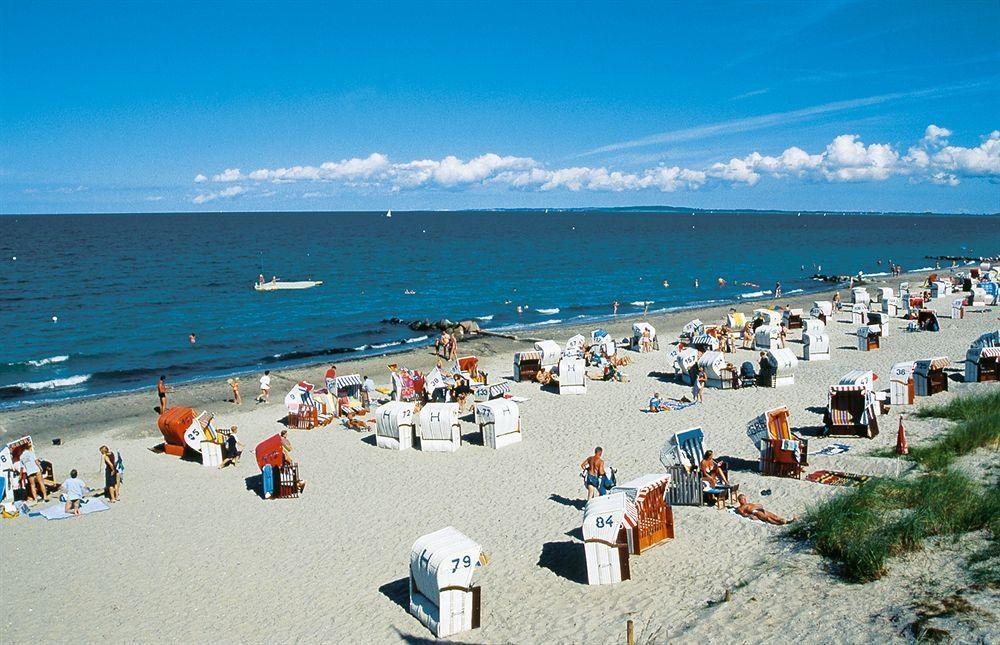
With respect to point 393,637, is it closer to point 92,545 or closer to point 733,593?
point 733,593

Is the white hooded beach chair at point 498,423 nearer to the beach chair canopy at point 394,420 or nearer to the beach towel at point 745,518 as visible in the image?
the beach chair canopy at point 394,420

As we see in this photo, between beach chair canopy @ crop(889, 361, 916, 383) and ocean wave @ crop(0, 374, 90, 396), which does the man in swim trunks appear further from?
ocean wave @ crop(0, 374, 90, 396)

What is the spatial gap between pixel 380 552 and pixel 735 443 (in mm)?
8551

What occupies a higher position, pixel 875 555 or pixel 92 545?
pixel 875 555

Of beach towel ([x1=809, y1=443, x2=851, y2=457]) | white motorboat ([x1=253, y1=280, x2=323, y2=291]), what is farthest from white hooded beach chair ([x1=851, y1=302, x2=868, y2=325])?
white motorboat ([x1=253, y1=280, x2=323, y2=291])

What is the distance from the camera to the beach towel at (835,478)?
42.2 feet

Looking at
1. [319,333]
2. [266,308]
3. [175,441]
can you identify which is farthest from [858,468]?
[266,308]

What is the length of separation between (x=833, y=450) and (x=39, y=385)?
28375 mm

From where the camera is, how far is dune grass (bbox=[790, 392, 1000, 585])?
28.5 ft

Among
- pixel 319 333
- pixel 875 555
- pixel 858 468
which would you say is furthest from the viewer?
pixel 319 333

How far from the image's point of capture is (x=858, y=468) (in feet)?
45.0

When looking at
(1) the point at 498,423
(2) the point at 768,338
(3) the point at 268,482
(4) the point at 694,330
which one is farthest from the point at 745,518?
(4) the point at 694,330

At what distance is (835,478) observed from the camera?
43.2ft

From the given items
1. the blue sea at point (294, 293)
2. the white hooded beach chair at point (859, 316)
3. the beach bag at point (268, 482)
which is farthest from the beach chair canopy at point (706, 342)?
the beach bag at point (268, 482)
